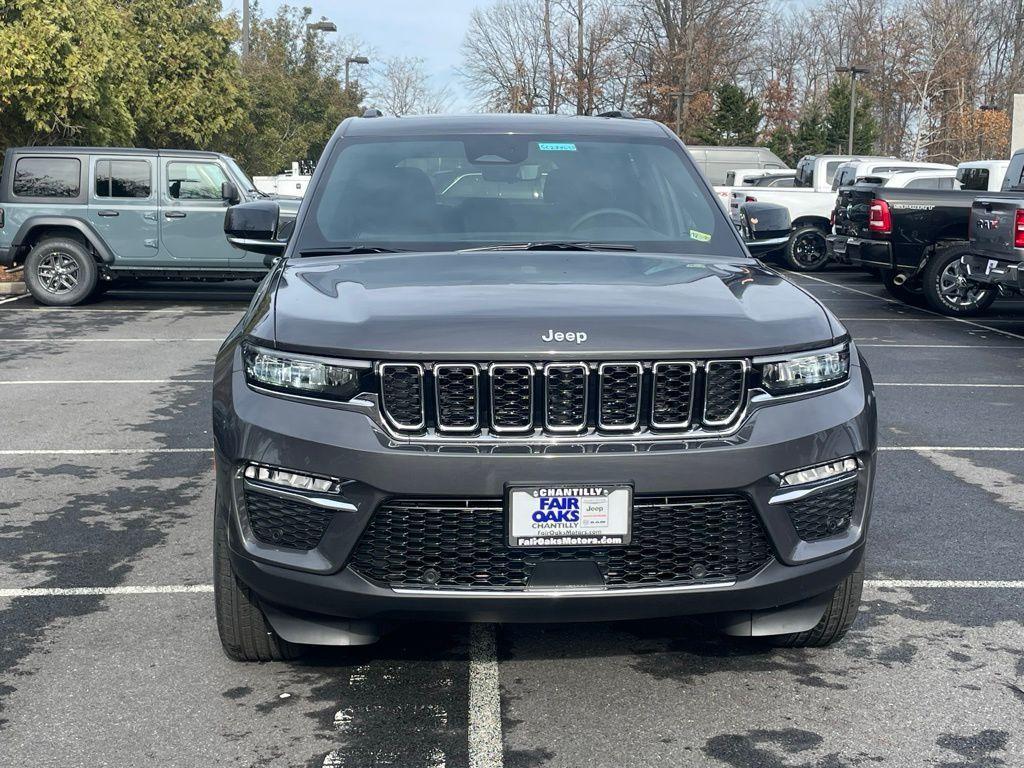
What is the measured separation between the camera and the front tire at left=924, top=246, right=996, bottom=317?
1580cm

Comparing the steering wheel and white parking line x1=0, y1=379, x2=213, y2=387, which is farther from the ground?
the steering wheel

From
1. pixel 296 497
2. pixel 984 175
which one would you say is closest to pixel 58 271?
pixel 984 175

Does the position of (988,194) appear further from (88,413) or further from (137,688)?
(137,688)

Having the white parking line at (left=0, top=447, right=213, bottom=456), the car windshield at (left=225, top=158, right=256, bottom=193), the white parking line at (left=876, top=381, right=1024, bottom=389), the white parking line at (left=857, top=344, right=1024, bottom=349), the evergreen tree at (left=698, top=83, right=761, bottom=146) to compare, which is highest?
the evergreen tree at (left=698, top=83, right=761, bottom=146)

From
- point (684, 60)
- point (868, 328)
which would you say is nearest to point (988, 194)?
point (868, 328)

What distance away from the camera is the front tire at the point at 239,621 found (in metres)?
3.97

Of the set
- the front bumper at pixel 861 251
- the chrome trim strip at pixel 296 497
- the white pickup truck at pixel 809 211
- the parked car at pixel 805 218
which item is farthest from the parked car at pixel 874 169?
the chrome trim strip at pixel 296 497

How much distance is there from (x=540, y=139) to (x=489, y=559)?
92.7 inches

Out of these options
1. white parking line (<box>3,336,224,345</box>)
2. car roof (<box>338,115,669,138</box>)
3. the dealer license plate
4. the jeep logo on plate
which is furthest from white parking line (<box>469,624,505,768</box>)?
white parking line (<box>3,336,224,345</box>)

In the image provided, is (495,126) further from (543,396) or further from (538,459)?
(538,459)

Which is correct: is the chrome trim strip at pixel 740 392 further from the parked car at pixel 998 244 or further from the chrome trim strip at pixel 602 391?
the parked car at pixel 998 244

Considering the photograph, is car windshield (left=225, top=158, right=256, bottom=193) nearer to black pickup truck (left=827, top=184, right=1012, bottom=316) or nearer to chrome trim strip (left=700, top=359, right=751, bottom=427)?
black pickup truck (left=827, top=184, right=1012, bottom=316)

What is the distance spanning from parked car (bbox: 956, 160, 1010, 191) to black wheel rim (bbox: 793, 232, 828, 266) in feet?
14.7

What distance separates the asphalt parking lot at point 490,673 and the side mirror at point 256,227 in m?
1.32
